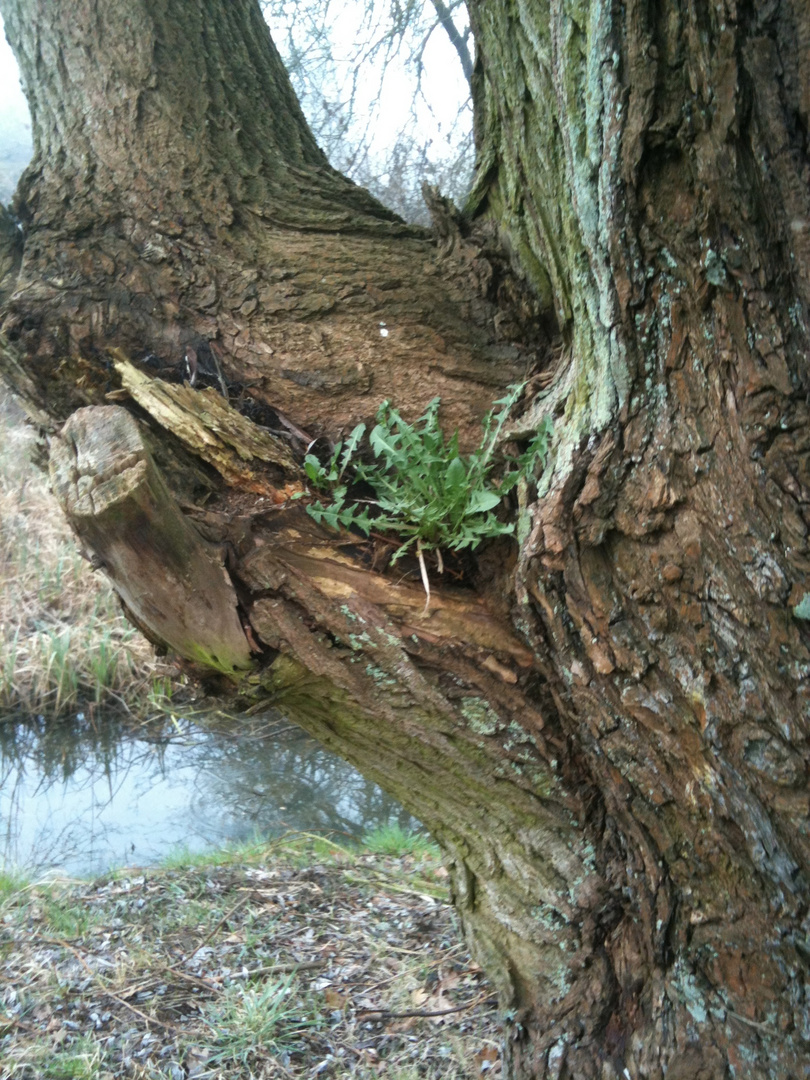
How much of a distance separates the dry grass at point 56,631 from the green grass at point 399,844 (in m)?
1.96

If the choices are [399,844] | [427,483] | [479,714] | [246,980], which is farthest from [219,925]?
[427,483]

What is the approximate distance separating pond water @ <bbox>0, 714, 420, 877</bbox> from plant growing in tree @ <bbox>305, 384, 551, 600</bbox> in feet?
9.68

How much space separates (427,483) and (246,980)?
1683mm

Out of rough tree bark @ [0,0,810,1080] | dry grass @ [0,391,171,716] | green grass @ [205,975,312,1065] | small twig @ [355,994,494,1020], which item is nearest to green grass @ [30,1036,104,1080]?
green grass @ [205,975,312,1065]

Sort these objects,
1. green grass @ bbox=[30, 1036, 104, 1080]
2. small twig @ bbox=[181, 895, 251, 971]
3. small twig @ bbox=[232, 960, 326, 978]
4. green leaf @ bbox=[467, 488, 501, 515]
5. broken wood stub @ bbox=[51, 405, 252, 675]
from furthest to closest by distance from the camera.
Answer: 1. small twig @ bbox=[181, 895, 251, 971]
2. small twig @ bbox=[232, 960, 326, 978]
3. green grass @ bbox=[30, 1036, 104, 1080]
4. green leaf @ bbox=[467, 488, 501, 515]
5. broken wood stub @ bbox=[51, 405, 252, 675]

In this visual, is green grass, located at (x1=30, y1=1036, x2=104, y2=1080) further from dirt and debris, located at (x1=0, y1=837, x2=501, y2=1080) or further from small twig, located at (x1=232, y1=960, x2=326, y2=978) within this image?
small twig, located at (x1=232, y1=960, x2=326, y2=978)

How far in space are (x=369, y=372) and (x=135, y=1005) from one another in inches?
75.0

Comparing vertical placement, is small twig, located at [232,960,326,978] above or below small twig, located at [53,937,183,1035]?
above

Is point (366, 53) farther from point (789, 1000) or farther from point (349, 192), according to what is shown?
point (789, 1000)

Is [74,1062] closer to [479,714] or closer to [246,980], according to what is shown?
[246,980]

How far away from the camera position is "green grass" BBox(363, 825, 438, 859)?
12.0ft

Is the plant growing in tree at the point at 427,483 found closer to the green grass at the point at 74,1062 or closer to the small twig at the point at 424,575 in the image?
the small twig at the point at 424,575

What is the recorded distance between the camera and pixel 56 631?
20.8 feet

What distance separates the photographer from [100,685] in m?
5.87
